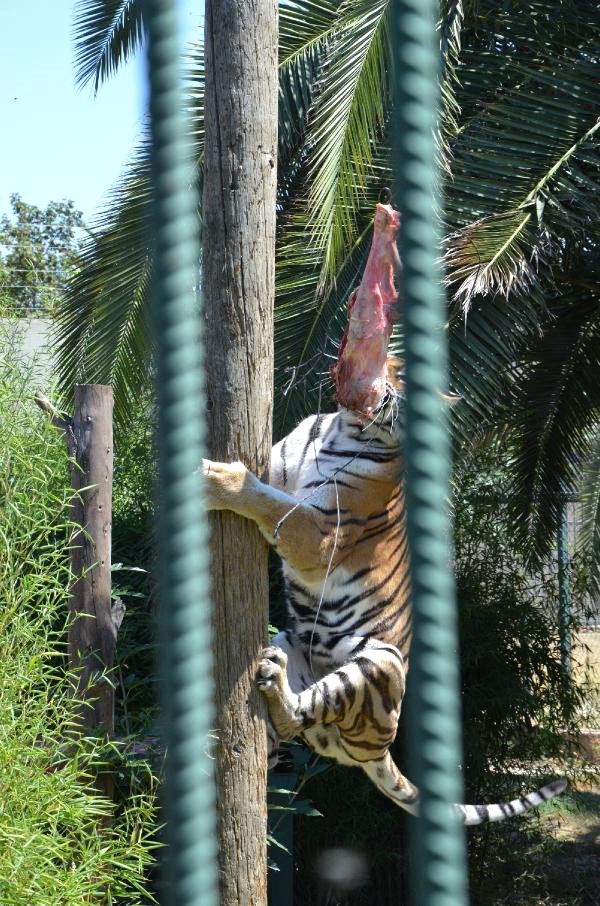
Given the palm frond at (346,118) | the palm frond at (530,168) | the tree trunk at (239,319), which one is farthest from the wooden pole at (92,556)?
the palm frond at (530,168)

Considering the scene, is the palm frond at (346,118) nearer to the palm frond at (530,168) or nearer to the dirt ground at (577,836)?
the palm frond at (530,168)

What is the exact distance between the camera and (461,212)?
604 cm

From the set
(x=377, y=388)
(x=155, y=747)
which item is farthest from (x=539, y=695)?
(x=377, y=388)

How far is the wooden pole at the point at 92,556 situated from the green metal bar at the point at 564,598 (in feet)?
15.5

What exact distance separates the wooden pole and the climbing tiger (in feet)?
3.36

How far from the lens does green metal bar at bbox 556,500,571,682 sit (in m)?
8.76

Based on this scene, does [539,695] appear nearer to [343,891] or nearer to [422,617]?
[343,891]

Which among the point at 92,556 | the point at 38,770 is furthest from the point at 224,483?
the point at 92,556

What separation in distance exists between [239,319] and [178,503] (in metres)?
2.35

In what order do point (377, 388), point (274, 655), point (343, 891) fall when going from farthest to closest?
point (343, 891) < point (377, 388) < point (274, 655)

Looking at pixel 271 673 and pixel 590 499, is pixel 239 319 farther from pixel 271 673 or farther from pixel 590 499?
pixel 590 499

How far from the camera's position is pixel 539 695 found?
28.2 ft

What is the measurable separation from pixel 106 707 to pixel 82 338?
2.99 meters

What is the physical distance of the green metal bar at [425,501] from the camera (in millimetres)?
913
